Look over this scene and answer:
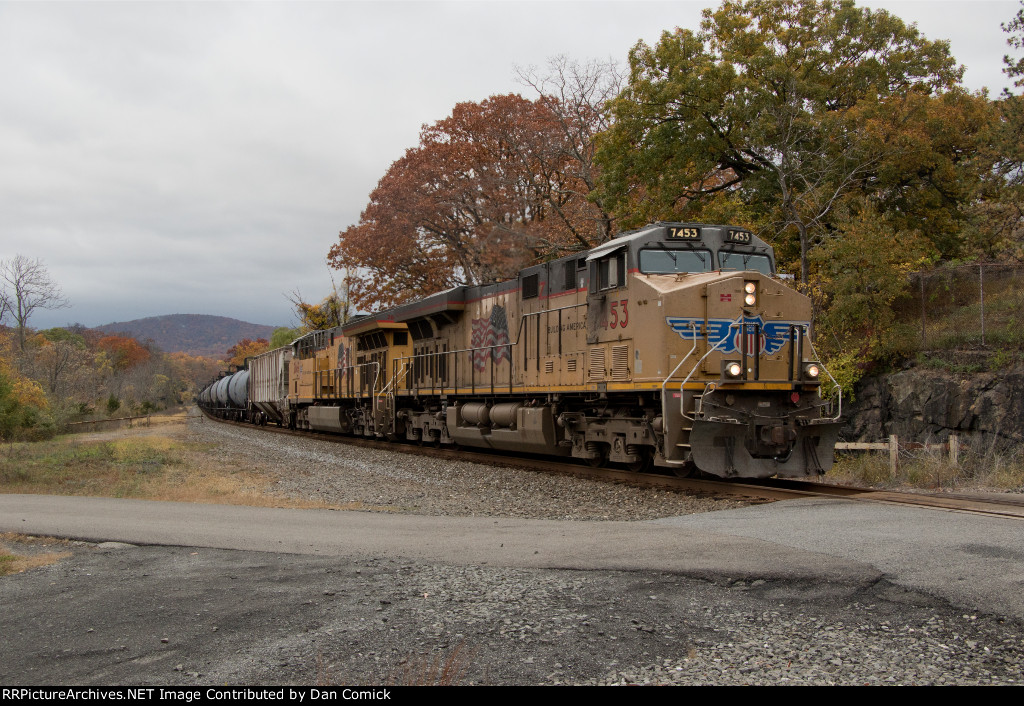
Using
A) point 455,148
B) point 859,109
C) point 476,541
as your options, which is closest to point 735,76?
point 859,109

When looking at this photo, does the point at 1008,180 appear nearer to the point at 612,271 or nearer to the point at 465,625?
the point at 612,271

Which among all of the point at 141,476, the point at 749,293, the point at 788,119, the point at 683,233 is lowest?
the point at 141,476

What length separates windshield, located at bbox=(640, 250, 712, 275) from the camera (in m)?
11.6

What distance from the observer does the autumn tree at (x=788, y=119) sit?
66.1 ft

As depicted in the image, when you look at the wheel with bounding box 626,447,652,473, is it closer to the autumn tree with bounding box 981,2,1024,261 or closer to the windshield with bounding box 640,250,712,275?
the windshield with bounding box 640,250,712,275

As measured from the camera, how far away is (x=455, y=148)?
33469mm

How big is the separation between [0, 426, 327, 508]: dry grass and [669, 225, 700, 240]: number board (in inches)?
259

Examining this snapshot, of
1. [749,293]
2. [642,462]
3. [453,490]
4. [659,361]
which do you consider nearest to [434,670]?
[659,361]

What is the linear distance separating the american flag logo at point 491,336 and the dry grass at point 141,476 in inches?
203

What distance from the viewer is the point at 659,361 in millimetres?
10836

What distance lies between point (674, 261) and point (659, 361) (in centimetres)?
181

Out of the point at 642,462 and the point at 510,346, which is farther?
the point at 510,346

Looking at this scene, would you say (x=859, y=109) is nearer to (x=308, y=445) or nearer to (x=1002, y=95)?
(x=1002, y=95)
